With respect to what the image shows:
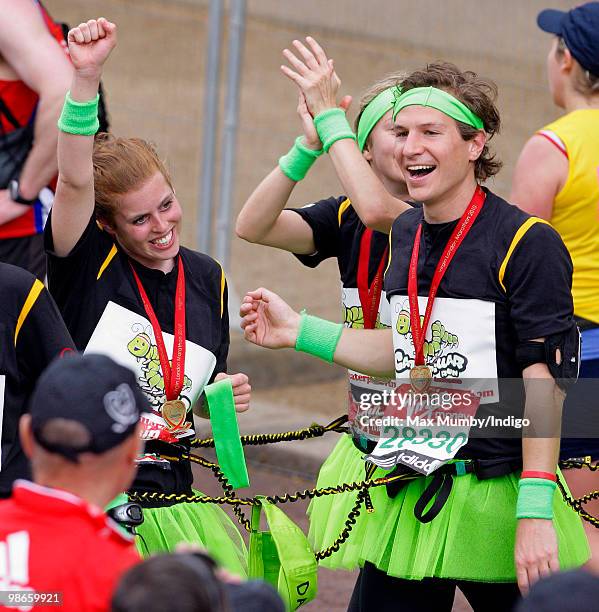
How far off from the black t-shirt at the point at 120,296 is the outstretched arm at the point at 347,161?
0.52 meters

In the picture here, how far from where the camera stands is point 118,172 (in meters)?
3.71

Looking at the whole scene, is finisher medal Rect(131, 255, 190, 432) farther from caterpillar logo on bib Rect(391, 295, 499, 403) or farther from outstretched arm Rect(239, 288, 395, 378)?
caterpillar logo on bib Rect(391, 295, 499, 403)

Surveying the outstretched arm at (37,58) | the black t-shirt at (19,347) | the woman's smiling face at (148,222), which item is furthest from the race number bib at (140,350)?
the outstretched arm at (37,58)

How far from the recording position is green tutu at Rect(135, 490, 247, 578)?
11.7ft

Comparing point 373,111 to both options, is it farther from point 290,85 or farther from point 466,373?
point 290,85

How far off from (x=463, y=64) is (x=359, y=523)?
5954mm

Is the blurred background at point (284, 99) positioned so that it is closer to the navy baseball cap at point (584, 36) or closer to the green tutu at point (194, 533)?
the green tutu at point (194, 533)

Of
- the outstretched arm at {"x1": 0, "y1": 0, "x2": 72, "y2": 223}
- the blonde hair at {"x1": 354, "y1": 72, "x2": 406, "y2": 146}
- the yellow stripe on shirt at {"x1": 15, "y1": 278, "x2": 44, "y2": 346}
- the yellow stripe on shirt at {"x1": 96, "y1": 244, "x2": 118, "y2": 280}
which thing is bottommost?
the yellow stripe on shirt at {"x1": 15, "y1": 278, "x2": 44, "y2": 346}

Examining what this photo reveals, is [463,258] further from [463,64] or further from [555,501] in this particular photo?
[463,64]

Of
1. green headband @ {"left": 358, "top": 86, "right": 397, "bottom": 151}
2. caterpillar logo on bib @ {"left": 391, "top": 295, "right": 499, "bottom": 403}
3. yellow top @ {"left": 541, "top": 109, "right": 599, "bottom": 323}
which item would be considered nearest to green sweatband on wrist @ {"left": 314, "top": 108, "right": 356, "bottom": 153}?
green headband @ {"left": 358, "top": 86, "right": 397, "bottom": 151}

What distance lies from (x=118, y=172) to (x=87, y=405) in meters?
1.47

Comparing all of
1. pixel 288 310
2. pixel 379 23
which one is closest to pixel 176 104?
pixel 379 23

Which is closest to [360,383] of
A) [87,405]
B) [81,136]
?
[81,136]

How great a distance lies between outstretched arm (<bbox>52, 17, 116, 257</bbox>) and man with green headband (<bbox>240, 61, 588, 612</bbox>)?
23.9 inches
